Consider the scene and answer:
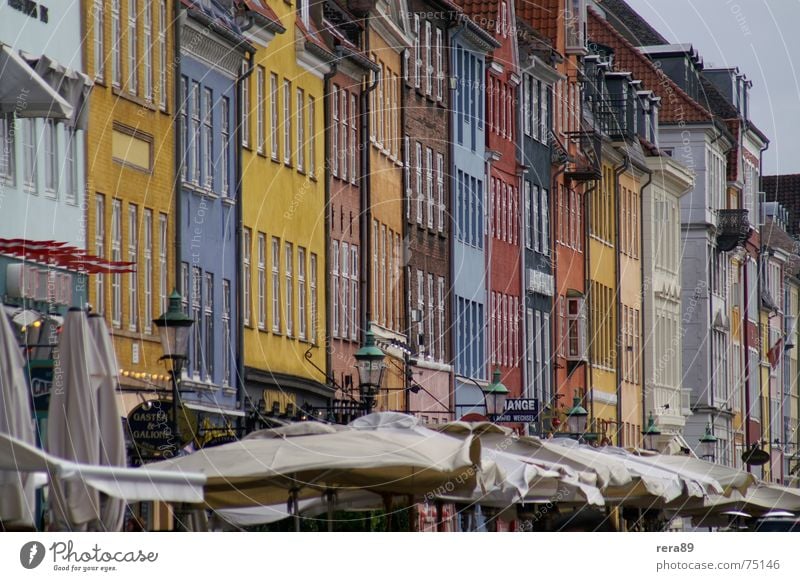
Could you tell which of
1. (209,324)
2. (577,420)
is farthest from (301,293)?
(577,420)

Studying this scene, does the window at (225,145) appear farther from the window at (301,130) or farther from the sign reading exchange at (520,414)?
the sign reading exchange at (520,414)

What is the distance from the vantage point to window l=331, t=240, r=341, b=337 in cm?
4706

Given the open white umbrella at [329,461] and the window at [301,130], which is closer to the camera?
the open white umbrella at [329,461]

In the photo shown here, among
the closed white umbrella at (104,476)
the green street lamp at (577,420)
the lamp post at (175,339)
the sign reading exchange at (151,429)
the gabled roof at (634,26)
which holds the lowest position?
the closed white umbrella at (104,476)

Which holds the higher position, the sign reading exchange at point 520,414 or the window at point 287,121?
the window at point 287,121

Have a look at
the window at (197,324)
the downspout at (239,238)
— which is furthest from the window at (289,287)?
the window at (197,324)

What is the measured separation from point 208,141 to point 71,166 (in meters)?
6.68

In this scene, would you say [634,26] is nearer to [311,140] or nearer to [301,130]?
[311,140]

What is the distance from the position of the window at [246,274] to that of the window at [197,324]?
2236 mm

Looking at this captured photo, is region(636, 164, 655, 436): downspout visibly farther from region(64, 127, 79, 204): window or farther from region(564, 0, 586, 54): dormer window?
region(64, 127, 79, 204): window

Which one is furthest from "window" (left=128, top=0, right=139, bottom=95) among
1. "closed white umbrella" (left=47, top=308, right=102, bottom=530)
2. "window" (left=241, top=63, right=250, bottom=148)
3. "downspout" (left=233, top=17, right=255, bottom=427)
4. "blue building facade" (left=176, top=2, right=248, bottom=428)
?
"closed white umbrella" (left=47, top=308, right=102, bottom=530)

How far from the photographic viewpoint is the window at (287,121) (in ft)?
148

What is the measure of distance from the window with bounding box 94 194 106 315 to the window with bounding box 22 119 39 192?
1674mm

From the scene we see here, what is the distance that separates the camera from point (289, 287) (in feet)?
148
